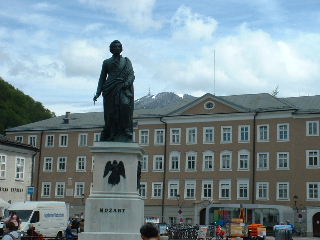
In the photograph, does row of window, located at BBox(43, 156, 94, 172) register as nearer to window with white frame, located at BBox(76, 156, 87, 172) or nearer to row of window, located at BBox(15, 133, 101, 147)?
window with white frame, located at BBox(76, 156, 87, 172)

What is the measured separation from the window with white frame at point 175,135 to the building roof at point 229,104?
1735 mm

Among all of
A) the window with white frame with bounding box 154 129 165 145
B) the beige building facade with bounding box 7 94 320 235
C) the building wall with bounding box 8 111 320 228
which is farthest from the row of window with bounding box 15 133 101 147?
the window with white frame with bounding box 154 129 165 145

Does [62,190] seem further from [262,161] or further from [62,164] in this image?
[262,161]

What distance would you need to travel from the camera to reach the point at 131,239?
16203 millimetres

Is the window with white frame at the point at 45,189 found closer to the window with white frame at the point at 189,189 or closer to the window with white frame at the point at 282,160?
the window with white frame at the point at 189,189

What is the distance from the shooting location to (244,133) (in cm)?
6297

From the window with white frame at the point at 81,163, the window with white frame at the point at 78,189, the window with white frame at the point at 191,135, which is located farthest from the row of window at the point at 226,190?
the window with white frame at the point at 81,163

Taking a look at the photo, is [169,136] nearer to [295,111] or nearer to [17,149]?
[295,111]

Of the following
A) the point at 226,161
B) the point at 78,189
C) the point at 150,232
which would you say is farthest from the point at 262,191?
the point at 150,232

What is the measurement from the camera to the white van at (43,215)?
3394 cm

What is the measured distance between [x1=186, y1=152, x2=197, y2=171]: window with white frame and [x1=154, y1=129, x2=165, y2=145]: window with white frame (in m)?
3.65

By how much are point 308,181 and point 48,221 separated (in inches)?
1238

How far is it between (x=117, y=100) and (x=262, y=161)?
1810 inches

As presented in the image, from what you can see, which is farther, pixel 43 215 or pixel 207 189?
pixel 207 189
